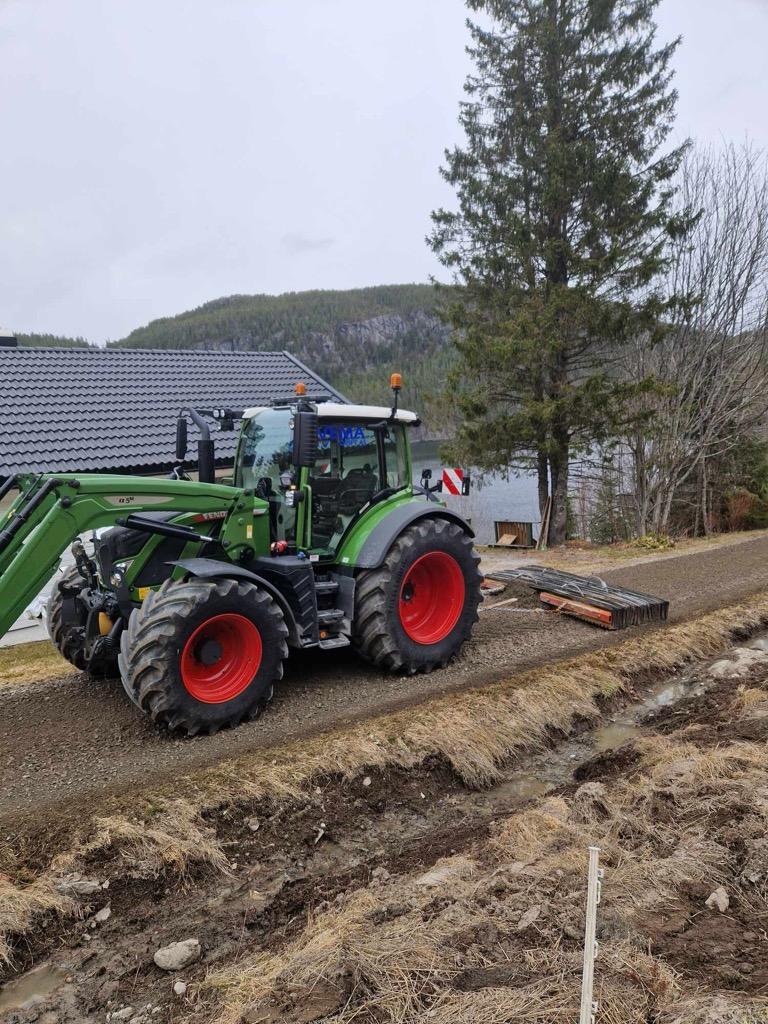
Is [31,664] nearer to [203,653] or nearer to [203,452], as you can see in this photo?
[203,452]

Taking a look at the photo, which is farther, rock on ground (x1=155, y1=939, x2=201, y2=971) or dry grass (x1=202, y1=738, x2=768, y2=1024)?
rock on ground (x1=155, y1=939, x2=201, y2=971)

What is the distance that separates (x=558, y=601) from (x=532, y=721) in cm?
289

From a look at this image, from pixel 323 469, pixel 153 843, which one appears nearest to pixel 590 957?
pixel 153 843

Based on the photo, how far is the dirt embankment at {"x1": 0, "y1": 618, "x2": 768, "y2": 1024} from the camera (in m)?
2.53

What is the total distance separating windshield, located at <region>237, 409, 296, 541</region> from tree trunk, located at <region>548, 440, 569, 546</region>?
9760 mm

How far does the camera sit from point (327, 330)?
11081 cm

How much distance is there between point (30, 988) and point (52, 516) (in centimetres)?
274

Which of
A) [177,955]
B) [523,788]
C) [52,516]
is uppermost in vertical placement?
[52,516]

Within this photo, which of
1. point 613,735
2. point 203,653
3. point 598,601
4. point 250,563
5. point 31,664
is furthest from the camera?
point 598,601

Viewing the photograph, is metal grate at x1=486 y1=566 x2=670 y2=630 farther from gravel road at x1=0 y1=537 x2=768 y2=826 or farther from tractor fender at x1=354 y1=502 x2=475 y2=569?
tractor fender at x1=354 y1=502 x2=475 y2=569


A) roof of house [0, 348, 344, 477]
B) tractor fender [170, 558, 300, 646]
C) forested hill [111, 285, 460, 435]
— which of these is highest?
forested hill [111, 285, 460, 435]

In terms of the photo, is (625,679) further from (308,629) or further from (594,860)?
(594,860)

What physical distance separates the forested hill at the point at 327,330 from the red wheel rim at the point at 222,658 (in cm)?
7594

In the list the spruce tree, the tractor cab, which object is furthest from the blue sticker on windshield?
the spruce tree
